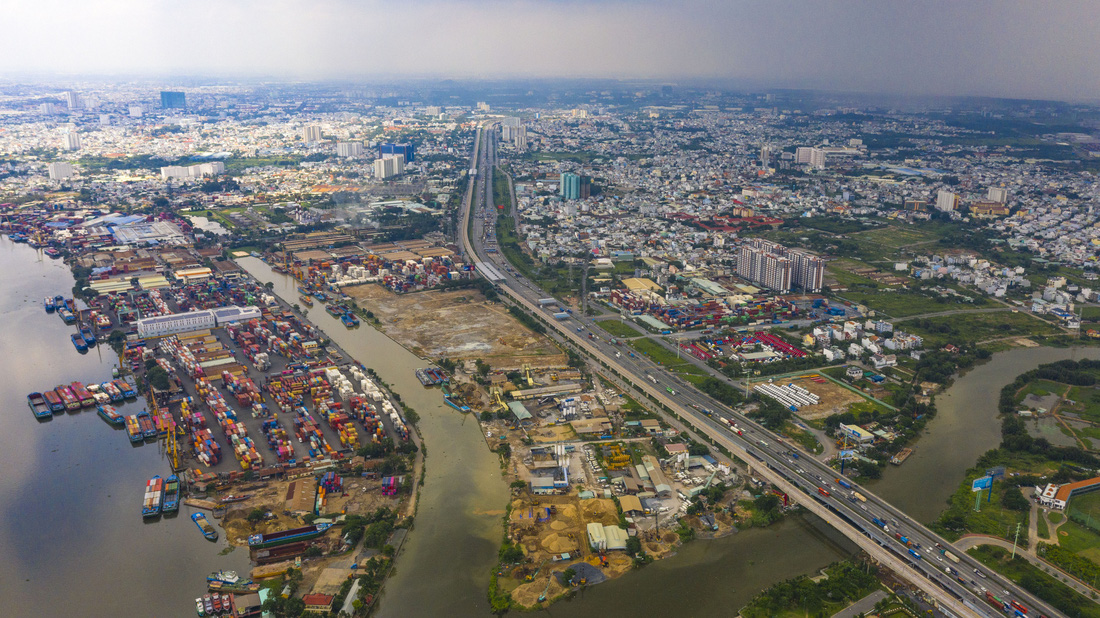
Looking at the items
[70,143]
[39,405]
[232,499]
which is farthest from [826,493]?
[70,143]

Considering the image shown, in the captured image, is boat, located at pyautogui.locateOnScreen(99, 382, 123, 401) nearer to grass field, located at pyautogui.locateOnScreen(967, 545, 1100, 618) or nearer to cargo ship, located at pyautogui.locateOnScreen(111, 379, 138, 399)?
cargo ship, located at pyautogui.locateOnScreen(111, 379, 138, 399)

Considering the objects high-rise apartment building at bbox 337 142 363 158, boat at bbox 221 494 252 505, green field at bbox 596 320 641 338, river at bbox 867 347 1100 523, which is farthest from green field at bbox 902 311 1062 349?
high-rise apartment building at bbox 337 142 363 158

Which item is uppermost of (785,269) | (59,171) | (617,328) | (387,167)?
(387,167)

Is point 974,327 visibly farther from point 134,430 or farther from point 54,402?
point 54,402

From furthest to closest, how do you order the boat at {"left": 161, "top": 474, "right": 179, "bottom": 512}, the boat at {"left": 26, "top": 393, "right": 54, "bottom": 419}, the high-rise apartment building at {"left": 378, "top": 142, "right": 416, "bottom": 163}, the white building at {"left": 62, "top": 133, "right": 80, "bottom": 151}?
the white building at {"left": 62, "top": 133, "right": 80, "bottom": 151} < the high-rise apartment building at {"left": 378, "top": 142, "right": 416, "bottom": 163} < the boat at {"left": 26, "top": 393, "right": 54, "bottom": 419} < the boat at {"left": 161, "top": 474, "right": 179, "bottom": 512}

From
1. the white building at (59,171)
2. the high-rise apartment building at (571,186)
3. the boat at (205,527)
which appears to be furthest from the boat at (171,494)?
the white building at (59,171)

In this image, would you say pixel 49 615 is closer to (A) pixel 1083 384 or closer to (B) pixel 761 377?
(B) pixel 761 377
